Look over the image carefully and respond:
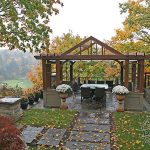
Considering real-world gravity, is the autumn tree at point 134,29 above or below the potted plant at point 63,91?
above

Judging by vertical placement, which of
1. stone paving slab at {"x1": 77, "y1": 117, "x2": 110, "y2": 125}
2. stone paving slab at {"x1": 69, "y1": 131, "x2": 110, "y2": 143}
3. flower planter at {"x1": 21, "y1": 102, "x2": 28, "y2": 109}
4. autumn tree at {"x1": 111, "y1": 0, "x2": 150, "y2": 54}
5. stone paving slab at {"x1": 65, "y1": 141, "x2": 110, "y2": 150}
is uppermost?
autumn tree at {"x1": 111, "y1": 0, "x2": 150, "y2": 54}

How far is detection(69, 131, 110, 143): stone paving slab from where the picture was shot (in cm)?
798

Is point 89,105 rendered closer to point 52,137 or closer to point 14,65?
point 52,137

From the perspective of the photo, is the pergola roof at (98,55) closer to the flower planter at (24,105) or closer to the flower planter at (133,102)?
the flower planter at (133,102)

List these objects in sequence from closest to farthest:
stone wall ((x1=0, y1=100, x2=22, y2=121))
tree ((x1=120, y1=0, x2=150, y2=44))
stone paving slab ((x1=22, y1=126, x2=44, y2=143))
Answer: stone paving slab ((x1=22, y1=126, x2=44, y2=143)) < stone wall ((x1=0, y1=100, x2=22, y2=121)) < tree ((x1=120, y1=0, x2=150, y2=44))

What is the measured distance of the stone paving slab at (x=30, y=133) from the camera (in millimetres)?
7941

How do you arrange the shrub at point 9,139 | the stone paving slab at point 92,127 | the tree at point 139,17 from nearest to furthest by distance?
the shrub at point 9,139
the stone paving slab at point 92,127
the tree at point 139,17

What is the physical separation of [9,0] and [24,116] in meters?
5.45

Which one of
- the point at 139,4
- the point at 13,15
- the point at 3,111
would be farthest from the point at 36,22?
the point at 139,4

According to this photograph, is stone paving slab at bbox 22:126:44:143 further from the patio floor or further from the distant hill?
the distant hill

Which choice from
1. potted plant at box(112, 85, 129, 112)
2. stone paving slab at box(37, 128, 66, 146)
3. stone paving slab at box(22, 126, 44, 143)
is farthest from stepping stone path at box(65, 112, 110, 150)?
stone paving slab at box(22, 126, 44, 143)

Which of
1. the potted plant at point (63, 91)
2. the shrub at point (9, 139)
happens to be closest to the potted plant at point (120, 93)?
the potted plant at point (63, 91)

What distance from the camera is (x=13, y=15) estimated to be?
7.56 meters

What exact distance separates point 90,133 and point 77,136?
1.89 ft
